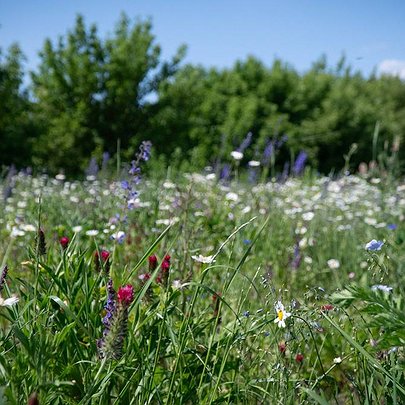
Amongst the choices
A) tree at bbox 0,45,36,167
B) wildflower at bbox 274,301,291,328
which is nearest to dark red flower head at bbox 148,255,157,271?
wildflower at bbox 274,301,291,328

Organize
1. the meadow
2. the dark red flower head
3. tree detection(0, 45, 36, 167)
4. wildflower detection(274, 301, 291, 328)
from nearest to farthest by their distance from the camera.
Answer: the meadow
wildflower detection(274, 301, 291, 328)
the dark red flower head
tree detection(0, 45, 36, 167)

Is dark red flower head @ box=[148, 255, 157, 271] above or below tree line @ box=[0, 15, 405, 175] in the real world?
below

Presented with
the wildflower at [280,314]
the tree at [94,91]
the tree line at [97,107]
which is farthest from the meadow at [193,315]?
the tree at [94,91]

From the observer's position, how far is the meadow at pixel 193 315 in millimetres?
1557

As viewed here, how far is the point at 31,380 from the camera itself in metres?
1.60

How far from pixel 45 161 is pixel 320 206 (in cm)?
1450

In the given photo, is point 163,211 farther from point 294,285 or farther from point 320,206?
point 320,206

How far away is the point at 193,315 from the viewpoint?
226 cm

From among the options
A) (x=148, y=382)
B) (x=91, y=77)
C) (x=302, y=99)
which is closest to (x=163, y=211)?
(x=148, y=382)

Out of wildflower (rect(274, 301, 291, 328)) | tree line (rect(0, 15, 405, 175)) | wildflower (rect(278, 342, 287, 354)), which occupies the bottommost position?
wildflower (rect(278, 342, 287, 354))

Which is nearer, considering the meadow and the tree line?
the meadow

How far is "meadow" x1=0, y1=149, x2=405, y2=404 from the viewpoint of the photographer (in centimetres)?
156

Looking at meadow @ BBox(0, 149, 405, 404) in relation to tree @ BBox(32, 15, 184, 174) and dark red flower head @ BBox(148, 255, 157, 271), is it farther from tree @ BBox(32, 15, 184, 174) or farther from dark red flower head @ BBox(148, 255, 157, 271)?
tree @ BBox(32, 15, 184, 174)

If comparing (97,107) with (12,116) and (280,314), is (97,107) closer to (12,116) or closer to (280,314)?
(12,116)
